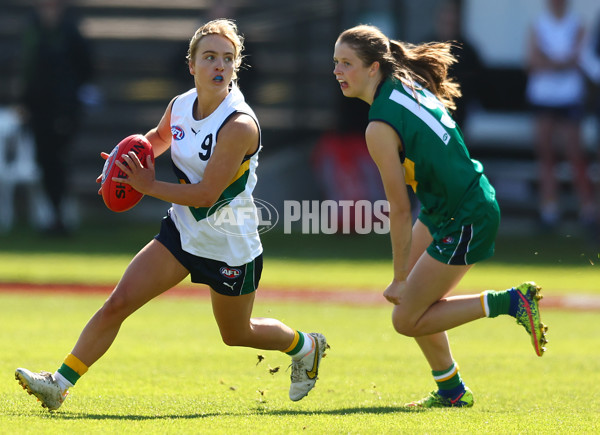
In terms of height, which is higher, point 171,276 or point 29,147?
point 171,276

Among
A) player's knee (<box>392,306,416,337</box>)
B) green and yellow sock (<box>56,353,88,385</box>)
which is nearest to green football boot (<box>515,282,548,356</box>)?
player's knee (<box>392,306,416,337</box>)

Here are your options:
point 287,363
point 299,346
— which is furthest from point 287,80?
point 299,346

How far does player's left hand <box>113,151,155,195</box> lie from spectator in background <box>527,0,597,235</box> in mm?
10010

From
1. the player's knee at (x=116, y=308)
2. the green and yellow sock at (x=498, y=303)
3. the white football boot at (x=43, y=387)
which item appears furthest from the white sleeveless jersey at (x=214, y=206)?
the green and yellow sock at (x=498, y=303)

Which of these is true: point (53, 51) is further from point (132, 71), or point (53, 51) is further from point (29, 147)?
point (132, 71)

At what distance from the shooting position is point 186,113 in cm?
614

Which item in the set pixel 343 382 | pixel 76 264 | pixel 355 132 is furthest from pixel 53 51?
pixel 343 382

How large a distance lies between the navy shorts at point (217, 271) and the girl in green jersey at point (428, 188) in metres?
0.78

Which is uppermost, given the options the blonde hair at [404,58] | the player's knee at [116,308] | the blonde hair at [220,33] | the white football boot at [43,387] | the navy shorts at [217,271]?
the blonde hair at [220,33]

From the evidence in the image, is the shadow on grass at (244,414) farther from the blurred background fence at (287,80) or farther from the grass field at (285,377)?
the blurred background fence at (287,80)

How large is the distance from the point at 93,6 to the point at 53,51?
17.4 ft

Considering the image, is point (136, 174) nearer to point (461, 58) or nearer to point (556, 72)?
point (461, 58)

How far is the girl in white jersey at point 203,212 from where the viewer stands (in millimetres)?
5883

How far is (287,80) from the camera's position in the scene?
18.3 m
